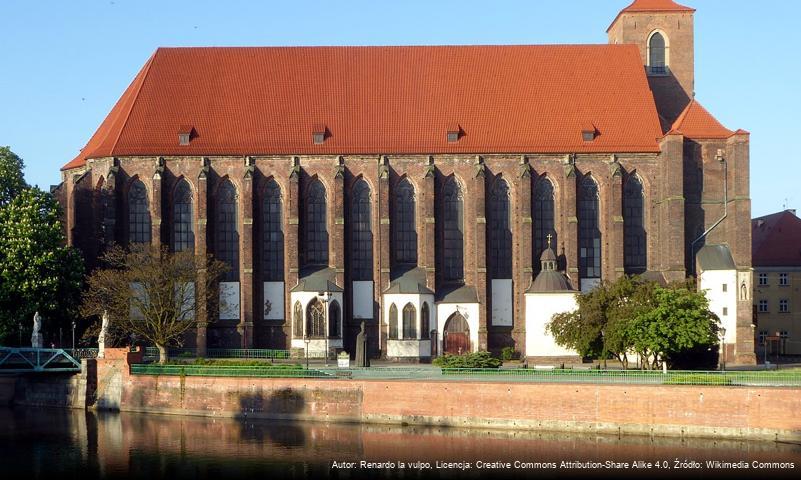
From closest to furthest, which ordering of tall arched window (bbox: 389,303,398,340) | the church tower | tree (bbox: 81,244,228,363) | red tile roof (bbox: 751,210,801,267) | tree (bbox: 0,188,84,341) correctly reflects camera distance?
tree (bbox: 0,188,84,341) < tree (bbox: 81,244,228,363) < tall arched window (bbox: 389,303,398,340) < the church tower < red tile roof (bbox: 751,210,801,267)

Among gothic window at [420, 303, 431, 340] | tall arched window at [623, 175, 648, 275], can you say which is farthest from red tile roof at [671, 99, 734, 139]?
gothic window at [420, 303, 431, 340]

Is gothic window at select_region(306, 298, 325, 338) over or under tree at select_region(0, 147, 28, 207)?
under

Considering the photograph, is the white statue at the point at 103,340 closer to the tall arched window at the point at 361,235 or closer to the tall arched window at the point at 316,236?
the tall arched window at the point at 316,236

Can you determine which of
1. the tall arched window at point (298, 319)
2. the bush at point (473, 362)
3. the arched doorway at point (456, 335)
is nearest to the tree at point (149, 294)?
the tall arched window at point (298, 319)

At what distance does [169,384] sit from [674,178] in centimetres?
3531

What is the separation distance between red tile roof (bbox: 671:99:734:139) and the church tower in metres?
4.90

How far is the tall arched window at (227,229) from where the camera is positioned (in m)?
80.9

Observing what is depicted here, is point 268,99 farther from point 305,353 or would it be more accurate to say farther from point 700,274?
point 700,274

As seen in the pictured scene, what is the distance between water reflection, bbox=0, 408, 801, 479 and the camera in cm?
4906

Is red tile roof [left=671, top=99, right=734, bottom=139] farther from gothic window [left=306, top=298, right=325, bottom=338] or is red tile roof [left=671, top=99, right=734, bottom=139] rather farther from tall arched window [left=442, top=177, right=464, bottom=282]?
gothic window [left=306, top=298, right=325, bottom=338]

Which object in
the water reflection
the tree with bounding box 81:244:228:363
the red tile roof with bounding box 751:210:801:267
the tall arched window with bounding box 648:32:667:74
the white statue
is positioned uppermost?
the tall arched window with bounding box 648:32:667:74

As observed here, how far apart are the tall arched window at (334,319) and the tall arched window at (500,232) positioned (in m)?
10.8

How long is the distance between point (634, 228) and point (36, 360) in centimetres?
3946

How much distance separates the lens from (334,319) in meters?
79.1
